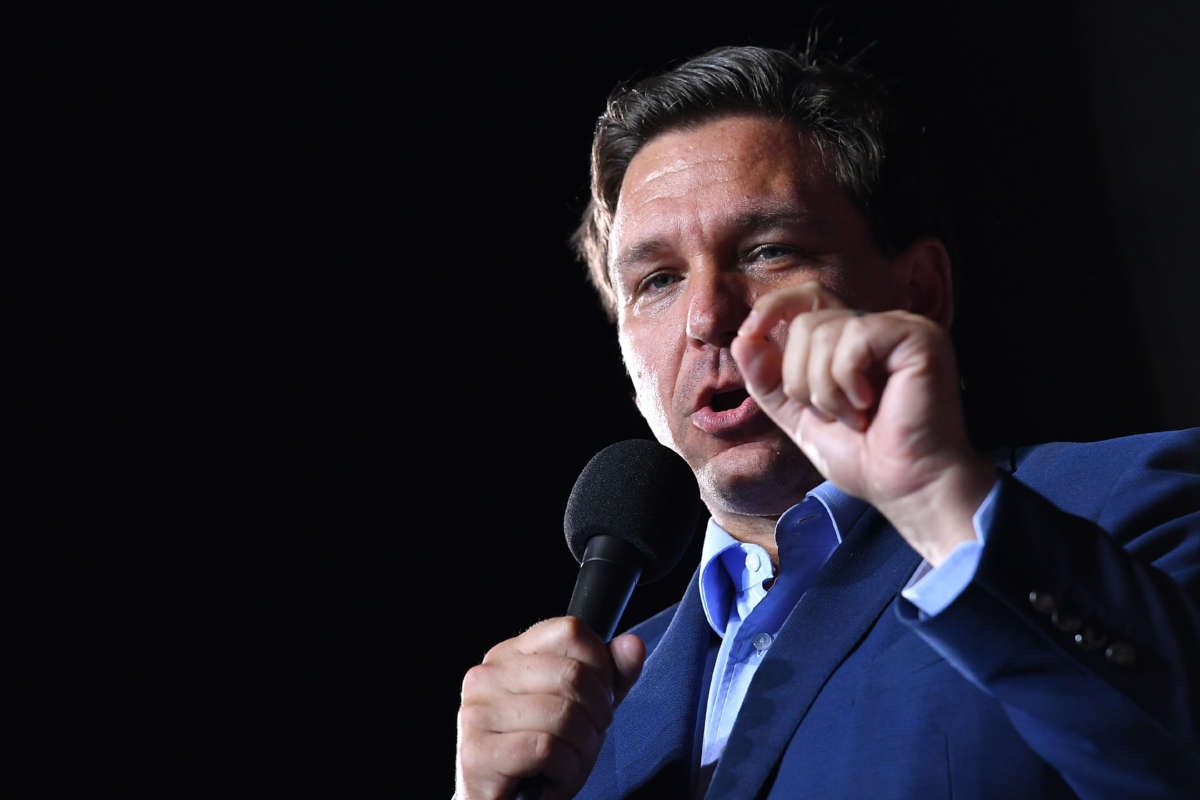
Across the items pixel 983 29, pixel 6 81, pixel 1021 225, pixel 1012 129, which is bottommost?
pixel 1021 225

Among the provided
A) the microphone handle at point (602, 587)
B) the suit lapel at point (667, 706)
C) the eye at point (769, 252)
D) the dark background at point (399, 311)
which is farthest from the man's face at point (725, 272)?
the dark background at point (399, 311)

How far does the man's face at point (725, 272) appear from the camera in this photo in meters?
1.89

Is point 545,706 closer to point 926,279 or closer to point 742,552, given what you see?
point 742,552

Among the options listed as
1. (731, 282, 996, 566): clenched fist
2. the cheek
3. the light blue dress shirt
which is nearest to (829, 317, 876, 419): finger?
(731, 282, 996, 566): clenched fist

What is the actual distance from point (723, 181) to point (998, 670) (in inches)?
47.2

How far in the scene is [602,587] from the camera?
149 cm

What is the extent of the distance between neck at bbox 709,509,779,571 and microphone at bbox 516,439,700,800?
275mm

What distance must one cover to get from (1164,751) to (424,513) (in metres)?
2.26

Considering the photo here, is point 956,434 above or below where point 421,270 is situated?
below

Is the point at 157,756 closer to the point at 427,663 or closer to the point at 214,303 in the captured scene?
the point at 427,663

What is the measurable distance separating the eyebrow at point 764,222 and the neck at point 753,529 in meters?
0.50

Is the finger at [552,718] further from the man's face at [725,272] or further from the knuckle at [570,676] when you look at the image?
the man's face at [725,272]

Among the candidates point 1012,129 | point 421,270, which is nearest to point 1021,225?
point 1012,129

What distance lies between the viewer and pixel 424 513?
10.0 ft
